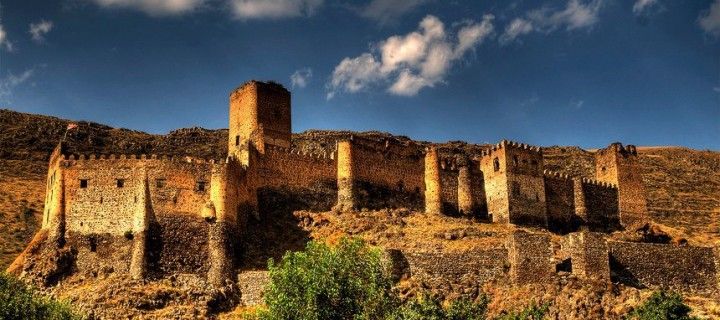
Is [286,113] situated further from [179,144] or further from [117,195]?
[179,144]

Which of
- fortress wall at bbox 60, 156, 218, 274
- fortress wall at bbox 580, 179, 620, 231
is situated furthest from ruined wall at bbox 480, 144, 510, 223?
fortress wall at bbox 60, 156, 218, 274

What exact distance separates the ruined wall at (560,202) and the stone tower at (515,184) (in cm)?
90

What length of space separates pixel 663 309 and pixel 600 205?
26097 mm

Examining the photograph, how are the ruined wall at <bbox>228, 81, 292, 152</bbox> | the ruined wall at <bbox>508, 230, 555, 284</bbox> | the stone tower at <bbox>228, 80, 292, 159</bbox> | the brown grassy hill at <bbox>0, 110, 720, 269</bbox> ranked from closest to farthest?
the ruined wall at <bbox>508, 230, 555, 284</bbox> < the stone tower at <bbox>228, 80, 292, 159</bbox> < the ruined wall at <bbox>228, 81, 292, 152</bbox> < the brown grassy hill at <bbox>0, 110, 720, 269</bbox>

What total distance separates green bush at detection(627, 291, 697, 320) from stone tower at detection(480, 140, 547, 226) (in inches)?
772

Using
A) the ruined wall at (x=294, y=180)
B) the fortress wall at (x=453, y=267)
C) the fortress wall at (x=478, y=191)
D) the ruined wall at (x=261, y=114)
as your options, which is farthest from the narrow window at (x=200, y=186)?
the fortress wall at (x=478, y=191)

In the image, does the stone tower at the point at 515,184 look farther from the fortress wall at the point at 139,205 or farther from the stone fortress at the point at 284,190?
the fortress wall at the point at 139,205

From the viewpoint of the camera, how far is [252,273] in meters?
42.8

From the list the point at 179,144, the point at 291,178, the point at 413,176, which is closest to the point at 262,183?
the point at 291,178

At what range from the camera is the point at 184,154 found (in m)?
80.2

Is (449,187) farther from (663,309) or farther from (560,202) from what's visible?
(663,309)

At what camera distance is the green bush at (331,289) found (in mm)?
32062

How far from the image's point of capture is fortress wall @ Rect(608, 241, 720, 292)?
42438 mm

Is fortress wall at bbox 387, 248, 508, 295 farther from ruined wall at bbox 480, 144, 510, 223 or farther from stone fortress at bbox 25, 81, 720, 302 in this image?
ruined wall at bbox 480, 144, 510, 223
